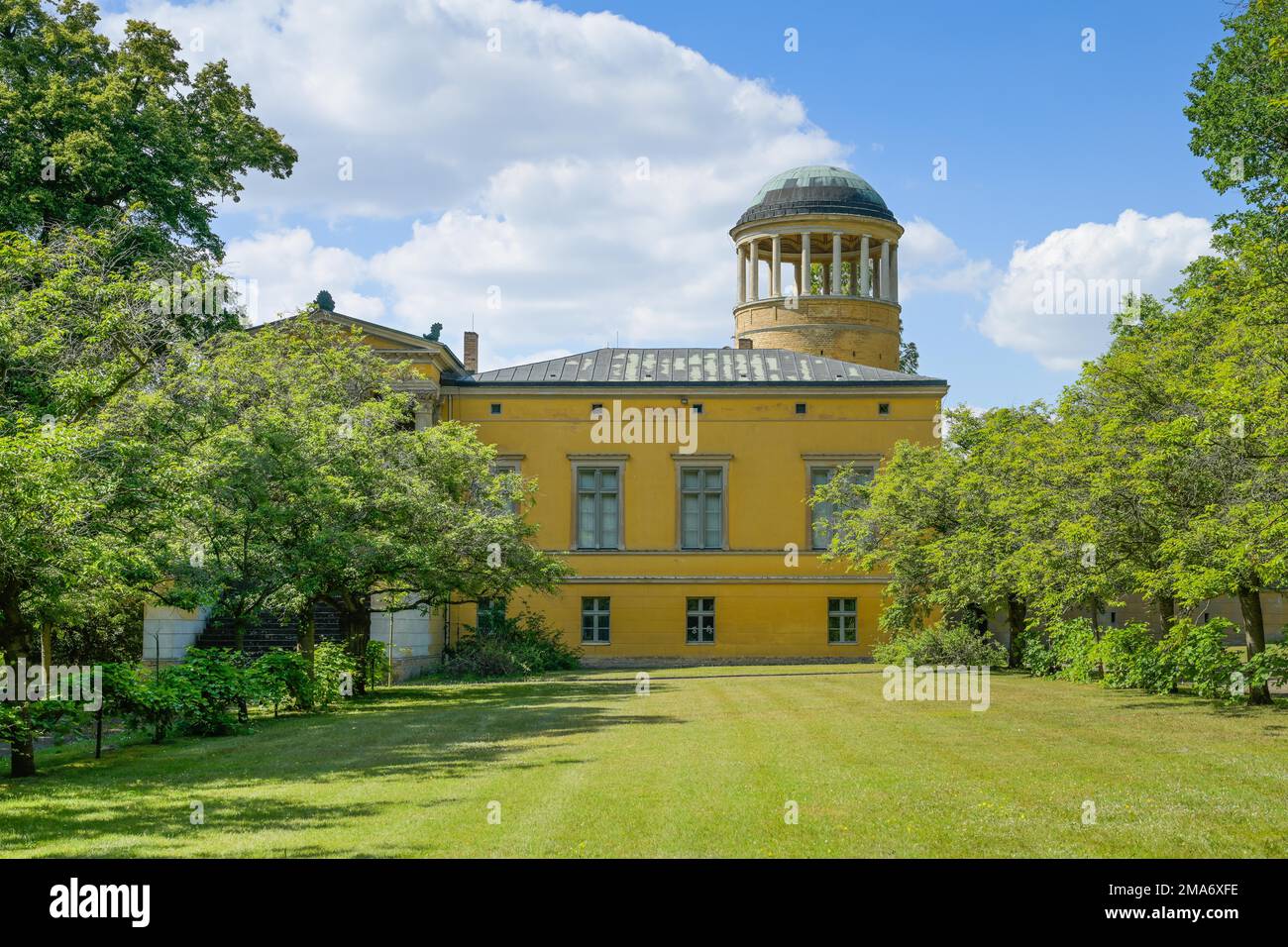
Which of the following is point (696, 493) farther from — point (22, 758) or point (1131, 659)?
point (22, 758)

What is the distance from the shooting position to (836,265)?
186ft

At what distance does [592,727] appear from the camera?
20.2m

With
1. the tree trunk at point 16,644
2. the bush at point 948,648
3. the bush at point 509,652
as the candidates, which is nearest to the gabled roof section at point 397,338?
the bush at point 509,652

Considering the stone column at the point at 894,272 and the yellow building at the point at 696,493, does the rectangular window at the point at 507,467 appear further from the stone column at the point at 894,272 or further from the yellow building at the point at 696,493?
the stone column at the point at 894,272

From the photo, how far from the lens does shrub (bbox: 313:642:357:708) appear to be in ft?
83.6

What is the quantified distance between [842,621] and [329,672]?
23.0 metres

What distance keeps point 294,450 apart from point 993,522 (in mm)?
17707

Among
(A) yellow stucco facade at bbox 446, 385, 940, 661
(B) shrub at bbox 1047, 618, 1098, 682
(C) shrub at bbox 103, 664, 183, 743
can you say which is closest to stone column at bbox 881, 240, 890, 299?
(A) yellow stucco facade at bbox 446, 385, 940, 661

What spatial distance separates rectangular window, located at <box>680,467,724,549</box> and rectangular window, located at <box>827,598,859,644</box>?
455 centimetres

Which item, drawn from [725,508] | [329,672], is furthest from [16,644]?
[725,508]

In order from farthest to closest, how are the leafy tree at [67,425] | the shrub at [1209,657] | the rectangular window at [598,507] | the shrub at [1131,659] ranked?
the rectangular window at [598,507] → the shrub at [1131,659] → the shrub at [1209,657] → the leafy tree at [67,425]

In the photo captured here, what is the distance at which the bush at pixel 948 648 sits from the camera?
3431cm

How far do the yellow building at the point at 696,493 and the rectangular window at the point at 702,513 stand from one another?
5 centimetres

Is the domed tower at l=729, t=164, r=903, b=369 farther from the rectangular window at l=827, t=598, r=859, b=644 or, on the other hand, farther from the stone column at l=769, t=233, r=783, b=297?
the rectangular window at l=827, t=598, r=859, b=644
